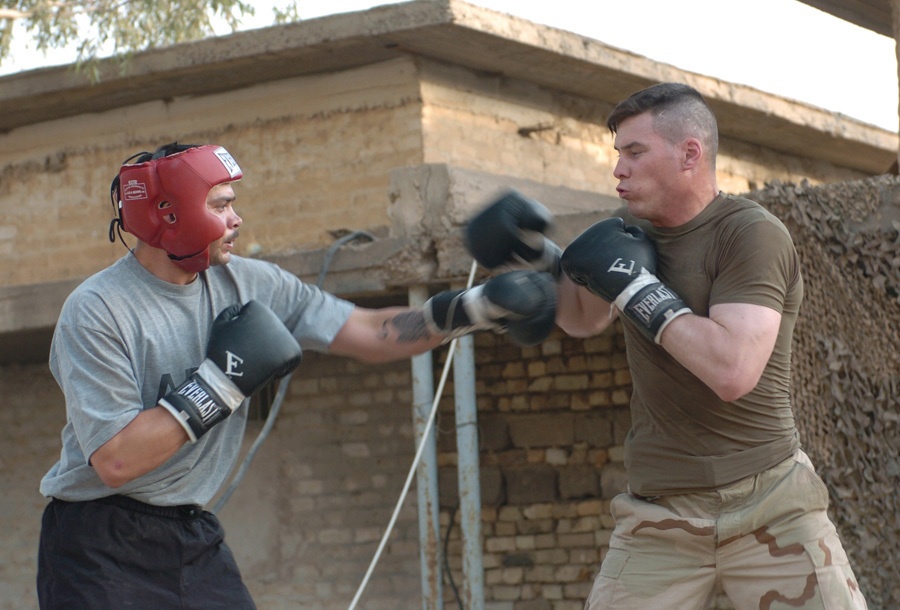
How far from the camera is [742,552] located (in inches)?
138

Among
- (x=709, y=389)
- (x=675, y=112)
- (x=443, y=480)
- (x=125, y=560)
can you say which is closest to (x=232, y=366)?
(x=125, y=560)

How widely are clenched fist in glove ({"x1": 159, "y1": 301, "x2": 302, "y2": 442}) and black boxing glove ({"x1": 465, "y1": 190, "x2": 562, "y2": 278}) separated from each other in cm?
83

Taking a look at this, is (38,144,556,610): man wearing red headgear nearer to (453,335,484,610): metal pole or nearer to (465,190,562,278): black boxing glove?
(465,190,562,278): black boxing glove

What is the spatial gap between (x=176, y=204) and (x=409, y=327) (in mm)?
758

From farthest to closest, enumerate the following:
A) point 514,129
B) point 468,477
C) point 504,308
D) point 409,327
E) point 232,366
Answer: point 514,129 < point 468,477 < point 409,327 < point 504,308 < point 232,366

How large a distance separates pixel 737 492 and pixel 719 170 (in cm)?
981

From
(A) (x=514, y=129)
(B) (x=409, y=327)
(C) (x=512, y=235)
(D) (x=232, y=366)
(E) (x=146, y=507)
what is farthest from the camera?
(A) (x=514, y=129)

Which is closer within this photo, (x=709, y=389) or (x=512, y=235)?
(x=709, y=389)

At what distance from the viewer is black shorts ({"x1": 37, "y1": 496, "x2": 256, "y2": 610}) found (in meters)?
3.39

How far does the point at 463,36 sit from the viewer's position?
10062mm

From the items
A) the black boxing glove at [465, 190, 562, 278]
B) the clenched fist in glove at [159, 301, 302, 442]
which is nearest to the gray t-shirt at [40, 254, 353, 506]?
the clenched fist in glove at [159, 301, 302, 442]

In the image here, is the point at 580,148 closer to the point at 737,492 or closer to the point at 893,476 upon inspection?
the point at 893,476

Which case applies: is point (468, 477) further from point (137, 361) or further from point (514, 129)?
point (514, 129)

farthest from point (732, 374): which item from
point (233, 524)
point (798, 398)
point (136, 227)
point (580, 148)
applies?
point (580, 148)
